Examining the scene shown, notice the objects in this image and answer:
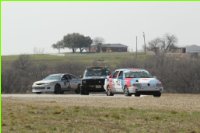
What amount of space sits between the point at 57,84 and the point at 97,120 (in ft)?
74.7

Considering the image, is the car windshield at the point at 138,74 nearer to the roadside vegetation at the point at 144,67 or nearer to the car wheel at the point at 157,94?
the car wheel at the point at 157,94

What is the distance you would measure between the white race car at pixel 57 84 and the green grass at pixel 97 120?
1915 cm

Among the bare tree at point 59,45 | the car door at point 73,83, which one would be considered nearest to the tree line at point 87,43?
the bare tree at point 59,45

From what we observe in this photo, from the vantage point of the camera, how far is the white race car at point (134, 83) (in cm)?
2783

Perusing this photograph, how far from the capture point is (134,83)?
28.0 metres

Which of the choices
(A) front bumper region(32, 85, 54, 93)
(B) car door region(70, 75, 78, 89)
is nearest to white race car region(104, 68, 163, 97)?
(A) front bumper region(32, 85, 54, 93)

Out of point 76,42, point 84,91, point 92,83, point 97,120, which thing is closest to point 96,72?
point 92,83

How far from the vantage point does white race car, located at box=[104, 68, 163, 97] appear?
27.8m

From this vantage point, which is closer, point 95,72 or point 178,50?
point 95,72

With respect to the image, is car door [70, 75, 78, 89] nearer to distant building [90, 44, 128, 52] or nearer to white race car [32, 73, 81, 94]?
white race car [32, 73, 81, 94]

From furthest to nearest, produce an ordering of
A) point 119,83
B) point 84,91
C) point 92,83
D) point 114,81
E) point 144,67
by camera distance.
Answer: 1. point 144,67
2. point 84,91
3. point 92,83
4. point 114,81
5. point 119,83

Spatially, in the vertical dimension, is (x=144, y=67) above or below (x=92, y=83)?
above

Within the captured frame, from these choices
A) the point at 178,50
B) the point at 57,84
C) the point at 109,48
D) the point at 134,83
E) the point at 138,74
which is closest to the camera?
the point at 134,83

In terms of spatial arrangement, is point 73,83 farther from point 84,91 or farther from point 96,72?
point 84,91
